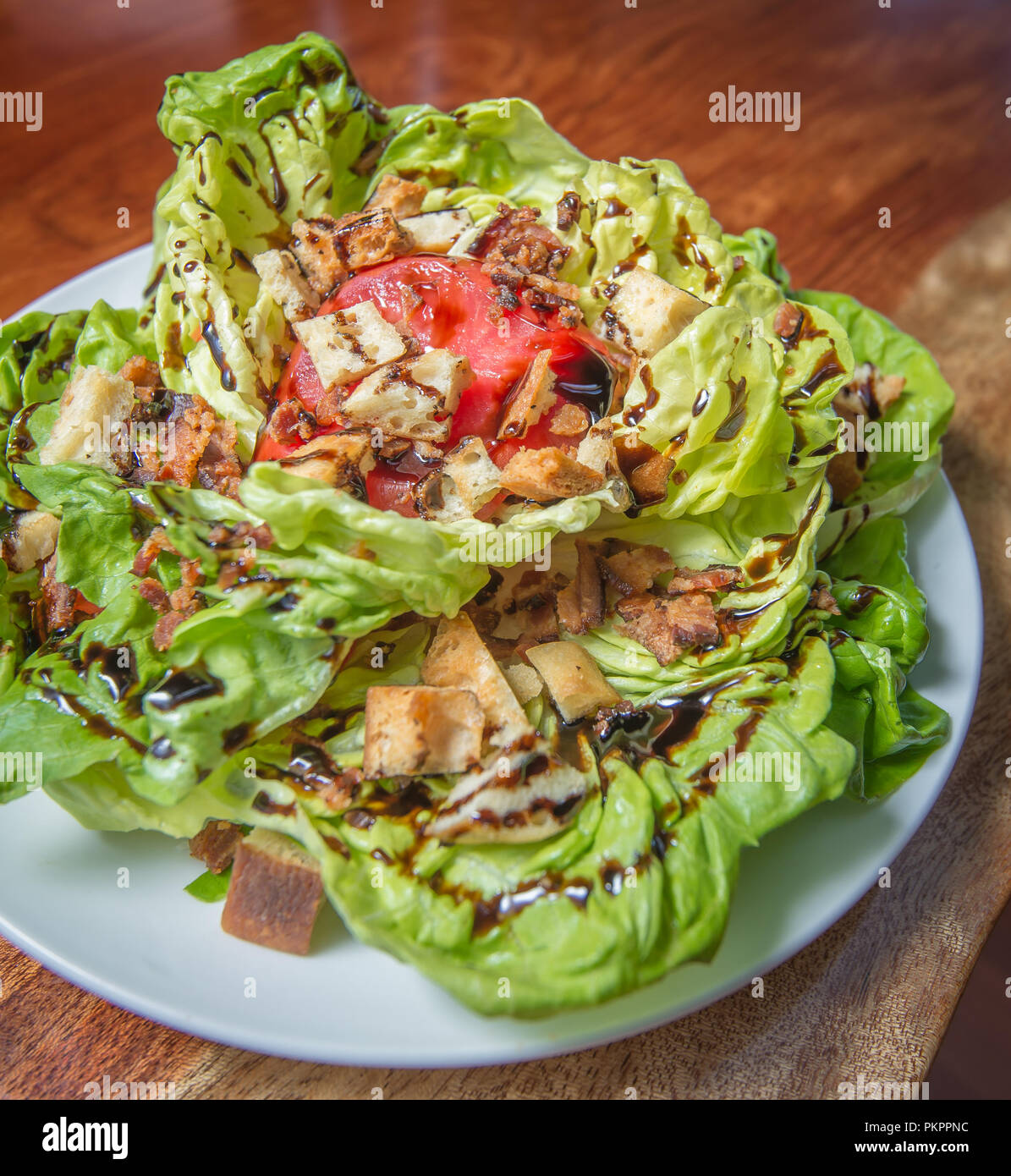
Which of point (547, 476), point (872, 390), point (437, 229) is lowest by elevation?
point (547, 476)

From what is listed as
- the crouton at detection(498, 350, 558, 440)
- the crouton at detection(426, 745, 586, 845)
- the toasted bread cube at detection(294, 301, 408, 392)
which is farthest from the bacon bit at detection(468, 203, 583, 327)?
the crouton at detection(426, 745, 586, 845)

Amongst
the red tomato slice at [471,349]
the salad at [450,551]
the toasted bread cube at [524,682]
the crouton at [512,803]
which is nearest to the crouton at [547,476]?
the salad at [450,551]

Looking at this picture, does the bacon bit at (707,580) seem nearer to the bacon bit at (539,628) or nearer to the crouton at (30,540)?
the bacon bit at (539,628)

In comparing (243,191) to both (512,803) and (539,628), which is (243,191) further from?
(512,803)

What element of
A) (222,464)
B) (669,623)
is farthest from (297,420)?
(669,623)

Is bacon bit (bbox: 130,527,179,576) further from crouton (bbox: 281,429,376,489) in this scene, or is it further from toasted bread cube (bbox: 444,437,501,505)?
toasted bread cube (bbox: 444,437,501,505)

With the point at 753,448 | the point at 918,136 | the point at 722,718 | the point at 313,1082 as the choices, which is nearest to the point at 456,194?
the point at 753,448

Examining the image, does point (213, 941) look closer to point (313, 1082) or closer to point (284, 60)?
point (313, 1082)
